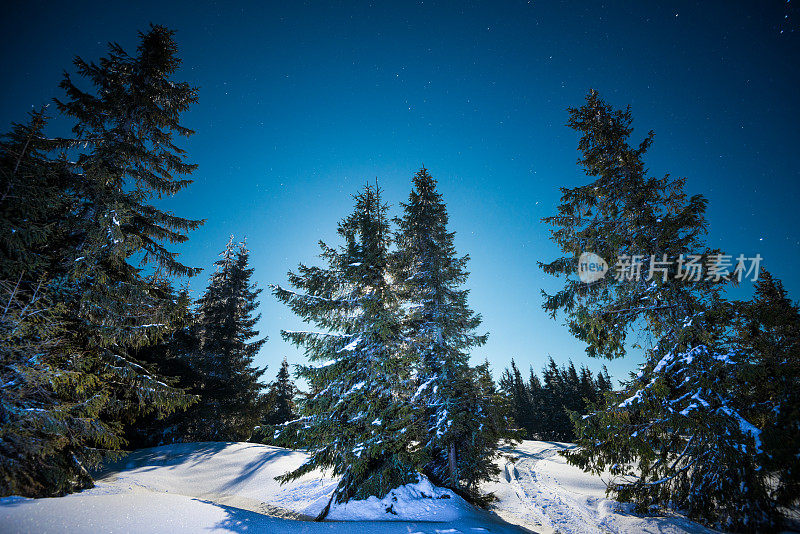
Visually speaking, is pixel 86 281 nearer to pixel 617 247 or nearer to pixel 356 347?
pixel 356 347

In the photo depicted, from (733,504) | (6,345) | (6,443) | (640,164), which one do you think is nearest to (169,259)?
(6,345)

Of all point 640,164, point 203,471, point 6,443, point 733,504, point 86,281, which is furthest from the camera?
point 203,471

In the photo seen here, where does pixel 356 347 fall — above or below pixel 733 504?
above

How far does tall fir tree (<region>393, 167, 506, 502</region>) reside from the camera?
9680 millimetres

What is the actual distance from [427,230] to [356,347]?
674cm

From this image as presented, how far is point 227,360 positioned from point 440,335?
1622cm


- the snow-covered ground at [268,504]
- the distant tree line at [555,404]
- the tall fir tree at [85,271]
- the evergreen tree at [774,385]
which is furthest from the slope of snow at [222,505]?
the distant tree line at [555,404]

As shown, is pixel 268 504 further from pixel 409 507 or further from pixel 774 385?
pixel 774 385

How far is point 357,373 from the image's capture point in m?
8.42

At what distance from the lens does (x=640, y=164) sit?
27.1 ft

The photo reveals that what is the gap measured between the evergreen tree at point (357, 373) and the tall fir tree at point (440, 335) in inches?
47.8

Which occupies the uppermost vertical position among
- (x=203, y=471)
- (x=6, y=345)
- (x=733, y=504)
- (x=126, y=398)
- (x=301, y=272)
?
(x=301, y=272)

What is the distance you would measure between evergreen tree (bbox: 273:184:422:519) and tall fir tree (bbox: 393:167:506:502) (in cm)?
121

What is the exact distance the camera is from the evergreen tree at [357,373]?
7586mm
